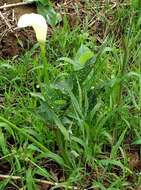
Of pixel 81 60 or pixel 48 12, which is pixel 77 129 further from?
pixel 48 12

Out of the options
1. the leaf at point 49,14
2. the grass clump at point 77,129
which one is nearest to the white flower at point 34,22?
the grass clump at point 77,129

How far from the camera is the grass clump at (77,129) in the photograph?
1822mm

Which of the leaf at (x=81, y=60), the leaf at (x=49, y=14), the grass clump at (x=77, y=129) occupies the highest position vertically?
the leaf at (x=49, y=14)

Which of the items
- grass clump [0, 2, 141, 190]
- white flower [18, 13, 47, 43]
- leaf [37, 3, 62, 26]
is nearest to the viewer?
white flower [18, 13, 47, 43]

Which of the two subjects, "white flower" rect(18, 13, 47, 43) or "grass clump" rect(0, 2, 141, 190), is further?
"grass clump" rect(0, 2, 141, 190)

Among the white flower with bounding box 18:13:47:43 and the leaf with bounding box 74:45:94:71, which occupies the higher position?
the white flower with bounding box 18:13:47:43

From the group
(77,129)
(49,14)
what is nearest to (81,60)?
(77,129)

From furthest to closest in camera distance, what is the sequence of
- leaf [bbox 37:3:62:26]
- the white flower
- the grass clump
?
leaf [bbox 37:3:62:26] → the grass clump → the white flower

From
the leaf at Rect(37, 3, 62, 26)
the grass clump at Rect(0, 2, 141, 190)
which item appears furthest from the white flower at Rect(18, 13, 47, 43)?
the leaf at Rect(37, 3, 62, 26)

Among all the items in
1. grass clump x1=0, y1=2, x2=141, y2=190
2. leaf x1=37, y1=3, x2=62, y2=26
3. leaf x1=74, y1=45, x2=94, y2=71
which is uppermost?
leaf x1=37, y1=3, x2=62, y2=26

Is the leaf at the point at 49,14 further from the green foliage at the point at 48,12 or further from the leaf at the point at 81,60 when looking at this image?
the leaf at the point at 81,60

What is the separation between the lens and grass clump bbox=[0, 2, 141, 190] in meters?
1.82

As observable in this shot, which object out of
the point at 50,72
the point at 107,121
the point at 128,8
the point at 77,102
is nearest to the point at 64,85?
Result: the point at 77,102

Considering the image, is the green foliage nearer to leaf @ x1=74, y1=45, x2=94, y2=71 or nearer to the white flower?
leaf @ x1=74, y1=45, x2=94, y2=71
